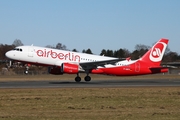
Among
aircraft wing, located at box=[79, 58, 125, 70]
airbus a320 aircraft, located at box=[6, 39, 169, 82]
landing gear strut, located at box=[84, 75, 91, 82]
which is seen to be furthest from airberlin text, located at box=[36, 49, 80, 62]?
landing gear strut, located at box=[84, 75, 91, 82]

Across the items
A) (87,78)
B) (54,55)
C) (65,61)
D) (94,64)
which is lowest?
(87,78)

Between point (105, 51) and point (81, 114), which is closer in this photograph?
point (81, 114)

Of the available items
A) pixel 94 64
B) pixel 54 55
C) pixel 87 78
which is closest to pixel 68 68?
pixel 54 55

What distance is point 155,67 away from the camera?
50.3 m

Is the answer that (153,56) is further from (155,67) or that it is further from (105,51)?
(105,51)

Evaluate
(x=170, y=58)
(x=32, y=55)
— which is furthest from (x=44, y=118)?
(x=170, y=58)

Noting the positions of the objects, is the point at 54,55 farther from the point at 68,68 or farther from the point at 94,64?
the point at 94,64

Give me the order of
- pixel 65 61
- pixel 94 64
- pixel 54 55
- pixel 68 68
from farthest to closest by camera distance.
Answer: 1. pixel 94 64
2. pixel 65 61
3. pixel 54 55
4. pixel 68 68

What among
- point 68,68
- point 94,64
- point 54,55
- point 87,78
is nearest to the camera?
point 68,68

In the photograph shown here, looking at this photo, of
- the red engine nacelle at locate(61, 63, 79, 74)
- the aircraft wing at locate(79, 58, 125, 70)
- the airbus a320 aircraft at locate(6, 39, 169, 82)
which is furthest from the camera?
the aircraft wing at locate(79, 58, 125, 70)

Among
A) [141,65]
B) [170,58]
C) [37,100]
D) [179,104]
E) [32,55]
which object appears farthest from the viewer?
[170,58]

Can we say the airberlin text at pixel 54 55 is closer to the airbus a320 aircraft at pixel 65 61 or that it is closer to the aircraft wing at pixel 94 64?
the airbus a320 aircraft at pixel 65 61

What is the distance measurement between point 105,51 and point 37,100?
13401cm

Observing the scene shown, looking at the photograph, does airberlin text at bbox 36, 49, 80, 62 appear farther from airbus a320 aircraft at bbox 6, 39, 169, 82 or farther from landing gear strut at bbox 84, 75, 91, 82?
landing gear strut at bbox 84, 75, 91, 82
